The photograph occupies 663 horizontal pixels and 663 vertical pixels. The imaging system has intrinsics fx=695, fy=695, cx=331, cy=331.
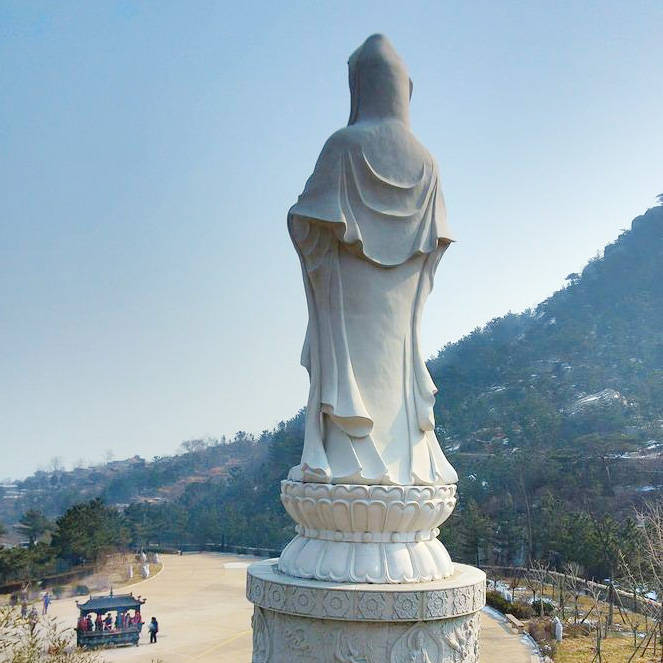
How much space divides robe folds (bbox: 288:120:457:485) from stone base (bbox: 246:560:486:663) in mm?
843

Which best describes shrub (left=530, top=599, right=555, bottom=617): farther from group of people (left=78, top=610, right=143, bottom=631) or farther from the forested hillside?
group of people (left=78, top=610, right=143, bottom=631)

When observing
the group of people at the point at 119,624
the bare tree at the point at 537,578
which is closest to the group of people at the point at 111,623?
the group of people at the point at 119,624

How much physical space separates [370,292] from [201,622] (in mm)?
15063

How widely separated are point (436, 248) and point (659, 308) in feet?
227

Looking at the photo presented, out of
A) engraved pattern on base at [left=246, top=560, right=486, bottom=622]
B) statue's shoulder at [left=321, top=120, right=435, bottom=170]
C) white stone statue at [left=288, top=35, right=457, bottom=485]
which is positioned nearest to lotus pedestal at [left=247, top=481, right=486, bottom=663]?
engraved pattern on base at [left=246, top=560, right=486, bottom=622]

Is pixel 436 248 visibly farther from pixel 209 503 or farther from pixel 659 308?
pixel 659 308

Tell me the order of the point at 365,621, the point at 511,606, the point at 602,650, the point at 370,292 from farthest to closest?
the point at 511,606 → the point at 602,650 → the point at 370,292 → the point at 365,621

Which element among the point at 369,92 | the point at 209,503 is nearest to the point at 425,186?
the point at 369,92

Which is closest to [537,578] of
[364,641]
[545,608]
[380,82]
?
[545,608]

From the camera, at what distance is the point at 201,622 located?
1773 centimetres

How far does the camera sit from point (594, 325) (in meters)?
68.7

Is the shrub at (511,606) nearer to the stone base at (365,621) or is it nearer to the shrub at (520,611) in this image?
the shrub at (520,611)

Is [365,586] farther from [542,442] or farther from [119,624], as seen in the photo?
[542,442]

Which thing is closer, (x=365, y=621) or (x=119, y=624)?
(x=365, y=621)
